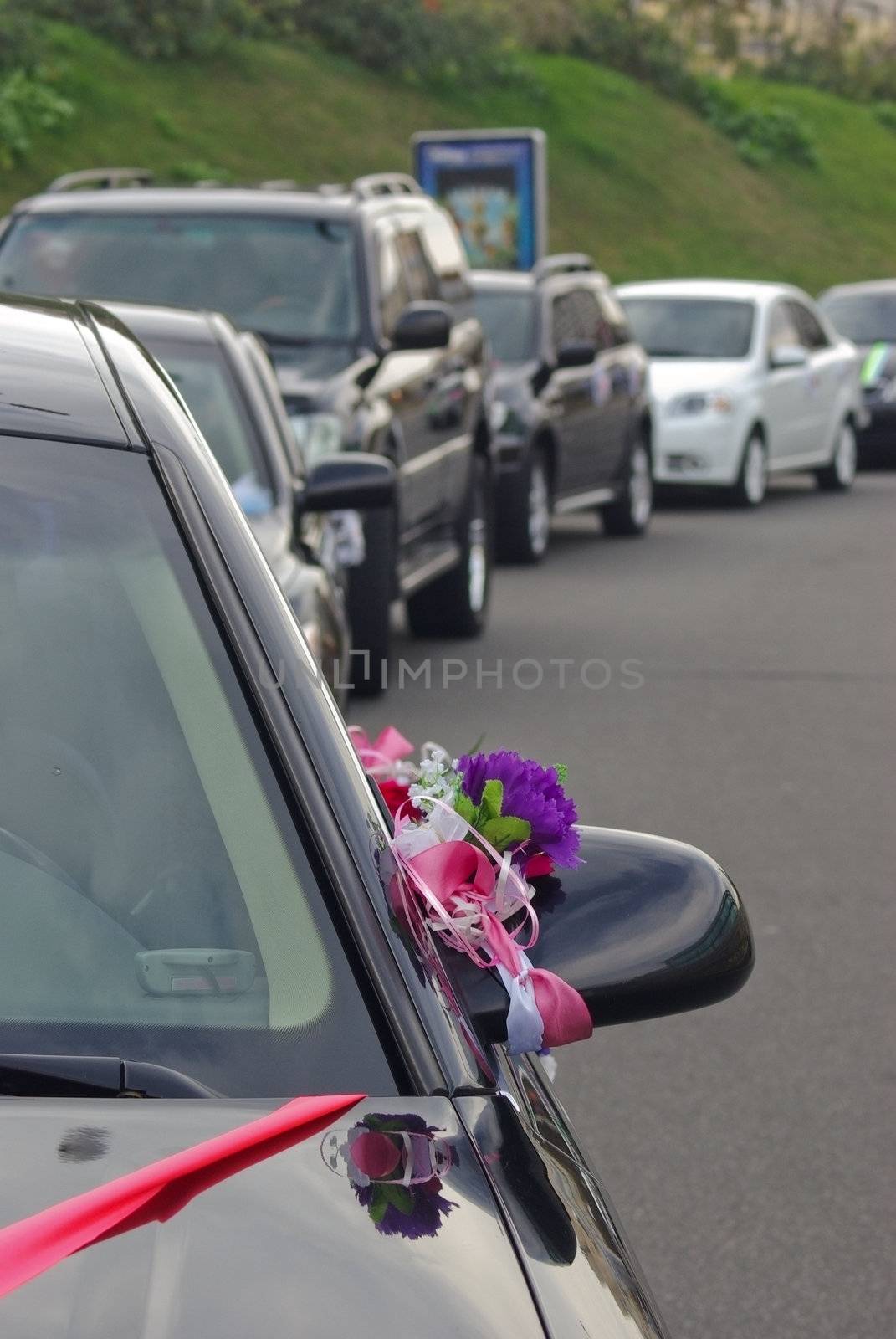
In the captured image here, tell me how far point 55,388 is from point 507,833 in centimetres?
66

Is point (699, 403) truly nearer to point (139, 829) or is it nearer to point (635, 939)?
point (635, 939)

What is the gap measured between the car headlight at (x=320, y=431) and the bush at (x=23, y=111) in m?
26.4

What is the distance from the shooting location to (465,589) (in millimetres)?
Result: 10656

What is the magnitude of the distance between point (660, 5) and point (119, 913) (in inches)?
2510

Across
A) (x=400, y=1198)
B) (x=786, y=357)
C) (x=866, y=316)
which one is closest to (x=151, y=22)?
(x=866, y=316)

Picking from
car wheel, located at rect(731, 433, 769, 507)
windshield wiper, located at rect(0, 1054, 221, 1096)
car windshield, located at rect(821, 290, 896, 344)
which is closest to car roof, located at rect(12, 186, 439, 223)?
windshield wiper, located at rect(0, 1054, 221, 1096)

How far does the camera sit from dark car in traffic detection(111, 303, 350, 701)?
6.30 m

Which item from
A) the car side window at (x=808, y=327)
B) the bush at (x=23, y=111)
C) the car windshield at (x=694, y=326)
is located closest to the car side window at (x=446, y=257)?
the car windshield at (x=694, y=326)

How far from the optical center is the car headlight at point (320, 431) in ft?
28.1

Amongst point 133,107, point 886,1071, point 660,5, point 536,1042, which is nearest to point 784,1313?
point 886,1071

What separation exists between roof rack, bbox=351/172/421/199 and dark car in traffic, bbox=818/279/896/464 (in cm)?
1105

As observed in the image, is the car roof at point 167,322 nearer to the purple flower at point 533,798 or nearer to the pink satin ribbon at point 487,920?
the purple flower at point 533,798

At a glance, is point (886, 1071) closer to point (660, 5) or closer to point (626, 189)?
point (626, 189)

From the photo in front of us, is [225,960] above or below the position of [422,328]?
above
